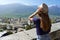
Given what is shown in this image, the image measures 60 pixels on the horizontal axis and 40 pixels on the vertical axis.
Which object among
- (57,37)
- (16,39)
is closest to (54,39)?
(57,37)

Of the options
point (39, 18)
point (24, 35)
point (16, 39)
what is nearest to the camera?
point (39, 18)

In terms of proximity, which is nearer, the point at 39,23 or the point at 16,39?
the point at 39,23

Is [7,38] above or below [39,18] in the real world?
below

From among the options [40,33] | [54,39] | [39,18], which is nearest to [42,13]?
[39,18]

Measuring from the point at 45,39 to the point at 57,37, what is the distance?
2.62 ft

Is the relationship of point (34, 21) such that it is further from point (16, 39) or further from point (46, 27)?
point (16, 39)

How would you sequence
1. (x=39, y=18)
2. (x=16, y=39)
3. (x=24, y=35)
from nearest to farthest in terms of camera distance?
(x=39, y=18)
(x=16, y=39)
(x=24, y=35)

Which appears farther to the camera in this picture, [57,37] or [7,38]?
[57,37]

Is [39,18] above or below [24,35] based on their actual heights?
above

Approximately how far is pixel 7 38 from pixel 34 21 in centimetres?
77

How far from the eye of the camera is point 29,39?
3.27 metres

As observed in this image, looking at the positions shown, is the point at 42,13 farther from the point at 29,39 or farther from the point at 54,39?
the point at 54,39

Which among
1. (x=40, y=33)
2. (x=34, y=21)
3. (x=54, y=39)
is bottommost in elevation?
(x=54, y=39)

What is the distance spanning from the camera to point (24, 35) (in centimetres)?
345
